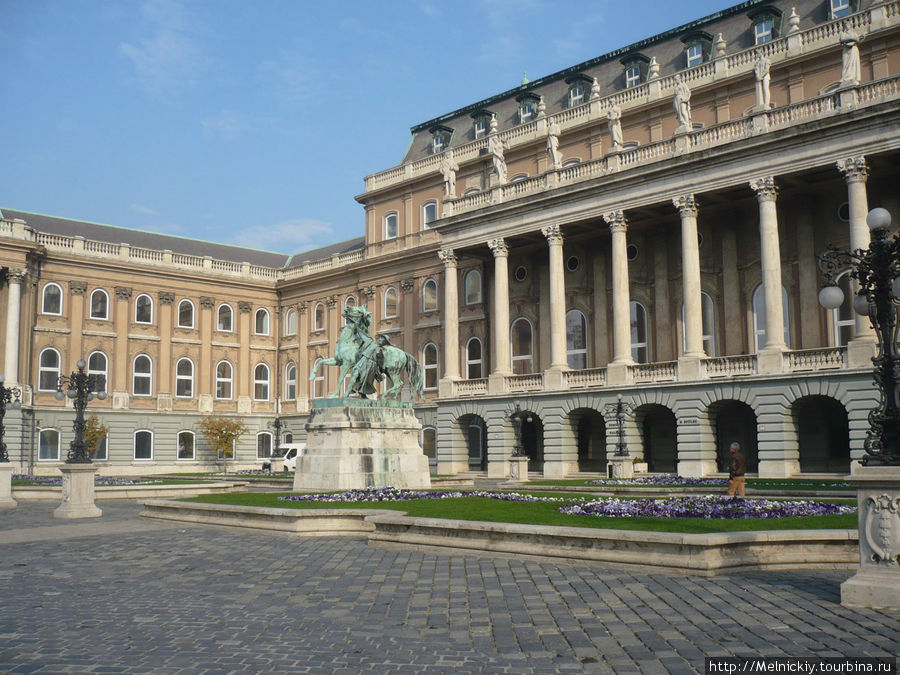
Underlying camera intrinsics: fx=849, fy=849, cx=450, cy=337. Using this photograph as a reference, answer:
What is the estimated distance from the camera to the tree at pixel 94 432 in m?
53.5

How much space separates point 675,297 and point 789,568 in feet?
108

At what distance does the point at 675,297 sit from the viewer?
44.3 m

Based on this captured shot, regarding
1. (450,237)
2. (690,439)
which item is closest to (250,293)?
(450,237)

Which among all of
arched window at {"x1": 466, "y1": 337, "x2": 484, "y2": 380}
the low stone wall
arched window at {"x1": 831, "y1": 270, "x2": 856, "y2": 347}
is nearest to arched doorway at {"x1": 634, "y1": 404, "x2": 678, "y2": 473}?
arched window at {"x1": 831, "y1": 270, "x2": 856, "y2": 347}

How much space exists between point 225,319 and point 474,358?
22.8 m

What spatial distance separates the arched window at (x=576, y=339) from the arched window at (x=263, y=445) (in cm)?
2816

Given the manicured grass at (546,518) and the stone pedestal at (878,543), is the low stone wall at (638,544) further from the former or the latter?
the stone pedestal at (878,543)

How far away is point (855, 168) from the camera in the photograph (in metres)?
34.6

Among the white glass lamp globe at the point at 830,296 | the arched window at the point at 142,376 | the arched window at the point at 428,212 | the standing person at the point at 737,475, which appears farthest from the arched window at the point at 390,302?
the white glass lamp globe at the point at 830,296

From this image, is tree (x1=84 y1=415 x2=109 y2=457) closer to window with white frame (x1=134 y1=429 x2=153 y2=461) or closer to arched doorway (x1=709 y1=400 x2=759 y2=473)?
window with white frame (x1=134 y1=429 x2=153 y2=461)

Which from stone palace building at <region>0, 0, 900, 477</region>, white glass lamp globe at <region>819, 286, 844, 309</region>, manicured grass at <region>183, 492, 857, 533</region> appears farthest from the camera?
stone palace building at <region>0, 0, 900, 477</region>

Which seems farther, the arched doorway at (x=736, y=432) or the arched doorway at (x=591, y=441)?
the arched doorway at (x=591, y=441)

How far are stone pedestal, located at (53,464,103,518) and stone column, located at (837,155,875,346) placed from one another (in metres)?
28.5

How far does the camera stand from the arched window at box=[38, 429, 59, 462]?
182ft
